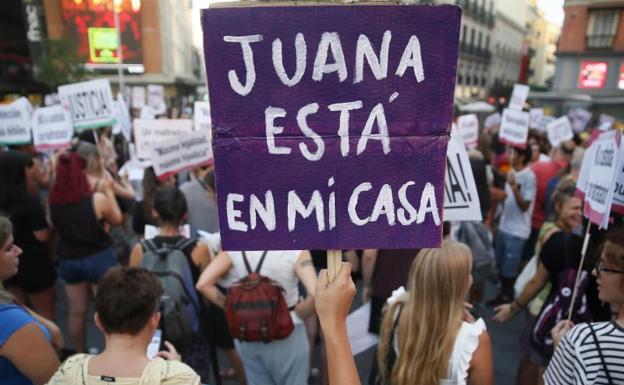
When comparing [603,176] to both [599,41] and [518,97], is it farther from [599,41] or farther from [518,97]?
[599,41]

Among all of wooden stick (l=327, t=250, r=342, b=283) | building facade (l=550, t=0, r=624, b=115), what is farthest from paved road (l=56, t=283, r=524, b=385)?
building facade (l=550, t=0, r=624, b=115)

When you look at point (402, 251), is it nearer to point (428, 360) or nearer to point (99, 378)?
point (428, 360)

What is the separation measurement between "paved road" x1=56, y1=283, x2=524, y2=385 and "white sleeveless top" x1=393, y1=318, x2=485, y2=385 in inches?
72.0

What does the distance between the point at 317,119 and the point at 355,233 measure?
0.36m

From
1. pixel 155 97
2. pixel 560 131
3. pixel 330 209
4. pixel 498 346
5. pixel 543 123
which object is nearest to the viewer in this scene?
pixel 330 209

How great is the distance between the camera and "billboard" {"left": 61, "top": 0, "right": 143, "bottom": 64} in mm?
13836

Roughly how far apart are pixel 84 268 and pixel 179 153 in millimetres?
1308

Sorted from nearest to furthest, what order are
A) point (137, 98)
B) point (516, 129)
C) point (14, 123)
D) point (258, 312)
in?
point (258, 312), point (14, 123), point (516, 129), point (137, 98)

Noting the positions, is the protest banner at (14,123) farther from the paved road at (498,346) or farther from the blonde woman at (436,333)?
the blonde woman at (436,333)

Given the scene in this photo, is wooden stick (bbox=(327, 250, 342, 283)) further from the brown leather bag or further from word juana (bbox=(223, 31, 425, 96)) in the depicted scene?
the brown leather bag

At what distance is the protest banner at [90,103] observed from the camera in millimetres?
5355

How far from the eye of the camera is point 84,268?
3627 millimetres

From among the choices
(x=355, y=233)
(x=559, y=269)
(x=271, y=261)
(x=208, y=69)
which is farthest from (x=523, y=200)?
(x=208, y=69)

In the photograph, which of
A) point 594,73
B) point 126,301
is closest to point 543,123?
point 126,301
